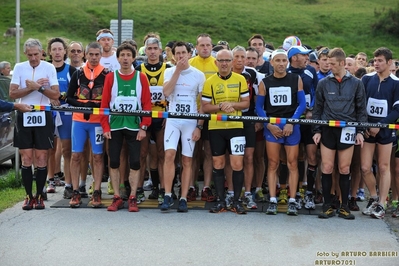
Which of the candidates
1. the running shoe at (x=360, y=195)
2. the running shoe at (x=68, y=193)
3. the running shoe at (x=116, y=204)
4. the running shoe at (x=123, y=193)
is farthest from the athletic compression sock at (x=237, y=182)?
the running shoe at (x=68, y=193)

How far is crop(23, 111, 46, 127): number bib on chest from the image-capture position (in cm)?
912

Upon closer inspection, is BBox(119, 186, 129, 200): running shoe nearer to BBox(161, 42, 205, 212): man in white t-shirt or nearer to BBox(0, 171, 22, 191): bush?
BBox(161, 42, 205, 212): man in white t-shirt

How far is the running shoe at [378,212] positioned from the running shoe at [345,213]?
31 cm

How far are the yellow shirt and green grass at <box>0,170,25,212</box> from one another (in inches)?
122

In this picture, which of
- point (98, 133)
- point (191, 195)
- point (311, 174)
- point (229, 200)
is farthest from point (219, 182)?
point (98, 133)

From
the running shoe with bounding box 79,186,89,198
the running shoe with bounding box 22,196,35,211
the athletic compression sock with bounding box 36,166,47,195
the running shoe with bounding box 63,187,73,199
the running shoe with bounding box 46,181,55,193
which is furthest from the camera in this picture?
the running shoe with bounding box 46,181,55,193

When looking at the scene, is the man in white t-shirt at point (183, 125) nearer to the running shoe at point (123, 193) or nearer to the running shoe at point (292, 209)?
the running shoe at point (123, 193)

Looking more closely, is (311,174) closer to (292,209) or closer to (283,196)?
(283,196)

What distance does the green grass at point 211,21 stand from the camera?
1852 inches

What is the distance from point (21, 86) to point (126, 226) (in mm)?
2510

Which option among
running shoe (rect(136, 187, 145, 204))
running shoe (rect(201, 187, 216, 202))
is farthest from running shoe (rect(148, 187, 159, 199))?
running shoe (rect(201, 187, 216, 202))

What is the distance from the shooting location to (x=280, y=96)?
9.20m

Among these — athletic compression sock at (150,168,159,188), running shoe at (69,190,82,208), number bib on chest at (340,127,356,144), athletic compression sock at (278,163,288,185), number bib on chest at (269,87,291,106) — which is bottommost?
running shoe at (69,190,82,208)

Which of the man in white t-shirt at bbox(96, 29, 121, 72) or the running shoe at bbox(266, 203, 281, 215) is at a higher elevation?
the man in white t-shirt at bbox(96, 29, 121, 72)
